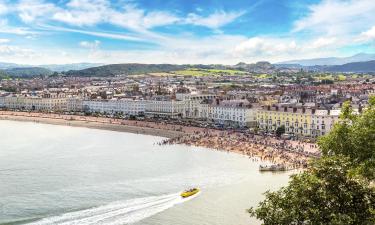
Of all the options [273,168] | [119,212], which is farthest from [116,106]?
[119,212]

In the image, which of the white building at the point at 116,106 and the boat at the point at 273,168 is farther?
the white building at the point at 116,106

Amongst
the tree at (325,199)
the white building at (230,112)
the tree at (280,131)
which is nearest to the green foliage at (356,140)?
the tree at (325,199)

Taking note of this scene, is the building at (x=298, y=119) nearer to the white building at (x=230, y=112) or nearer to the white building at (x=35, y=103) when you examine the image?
the white building at (x=230, y=112)

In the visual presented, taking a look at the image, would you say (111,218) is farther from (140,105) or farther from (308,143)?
(140,105)

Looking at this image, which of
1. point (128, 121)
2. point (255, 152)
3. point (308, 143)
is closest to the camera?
point (255, 152)

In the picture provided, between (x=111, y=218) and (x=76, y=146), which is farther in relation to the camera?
(x=76, y=146)

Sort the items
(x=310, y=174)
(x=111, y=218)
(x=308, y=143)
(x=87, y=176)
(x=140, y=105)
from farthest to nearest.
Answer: (x=140, y=105) < (x=308, y=143) < (x=87, y=176) < (x=111, y=218) < (x=310, y=174)

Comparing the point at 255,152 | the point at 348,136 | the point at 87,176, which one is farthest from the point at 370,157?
the point at 255,152
